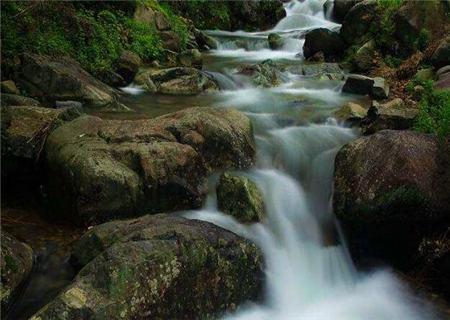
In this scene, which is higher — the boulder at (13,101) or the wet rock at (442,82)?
the wet rock at (442,82)

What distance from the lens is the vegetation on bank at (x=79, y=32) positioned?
8930 mm

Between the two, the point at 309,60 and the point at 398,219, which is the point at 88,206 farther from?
the point at 309,60

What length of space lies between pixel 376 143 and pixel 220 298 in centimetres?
295

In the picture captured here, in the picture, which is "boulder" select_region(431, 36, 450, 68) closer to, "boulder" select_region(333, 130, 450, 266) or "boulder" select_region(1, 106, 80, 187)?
"boulder" select_region(333, 130, 450, 266)

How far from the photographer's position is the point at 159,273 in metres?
3.72

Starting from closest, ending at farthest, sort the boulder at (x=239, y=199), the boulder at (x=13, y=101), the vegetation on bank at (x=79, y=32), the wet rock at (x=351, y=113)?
the boulder at (x=239, y=199) < the boulder at (x=13, y=101) < the wet rock at (x=351, y=113) < the vegetation on bank at (x=79, y=32)

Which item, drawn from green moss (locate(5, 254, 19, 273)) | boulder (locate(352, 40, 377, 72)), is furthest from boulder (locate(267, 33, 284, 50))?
green moss (locate(5, 254, 19, 273))

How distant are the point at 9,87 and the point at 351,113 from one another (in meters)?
6.22

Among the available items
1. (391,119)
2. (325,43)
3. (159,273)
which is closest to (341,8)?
(325,43)

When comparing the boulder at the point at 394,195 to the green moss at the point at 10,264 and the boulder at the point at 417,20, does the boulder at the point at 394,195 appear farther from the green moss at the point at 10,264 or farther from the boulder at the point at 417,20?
the boulder at the point at 417,20

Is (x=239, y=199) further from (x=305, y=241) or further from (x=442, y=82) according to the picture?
(x=442, y=82)

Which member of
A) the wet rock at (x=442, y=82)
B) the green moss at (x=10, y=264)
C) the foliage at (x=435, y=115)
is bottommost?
the green moss at (x=10, y=264)

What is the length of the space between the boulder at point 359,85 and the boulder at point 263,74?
178 centimetres

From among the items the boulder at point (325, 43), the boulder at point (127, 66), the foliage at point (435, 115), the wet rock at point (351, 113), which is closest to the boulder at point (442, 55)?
the foliage at point (435, 115)
